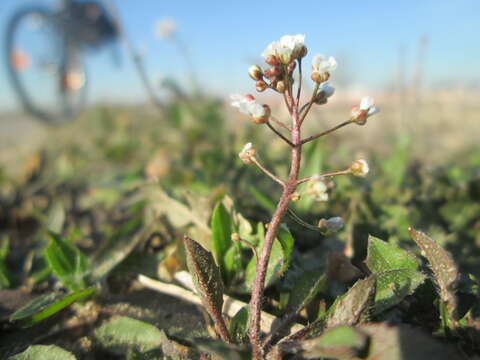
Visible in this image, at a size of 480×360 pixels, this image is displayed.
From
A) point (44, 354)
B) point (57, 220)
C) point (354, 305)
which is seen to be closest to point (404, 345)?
point (354, 305)

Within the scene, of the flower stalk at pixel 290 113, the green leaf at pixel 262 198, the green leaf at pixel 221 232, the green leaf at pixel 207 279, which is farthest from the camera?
the green leaf at pixel 262 198

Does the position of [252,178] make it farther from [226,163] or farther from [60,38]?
[60,38]

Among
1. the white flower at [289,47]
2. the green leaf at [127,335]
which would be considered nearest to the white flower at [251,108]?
the white flower at [289,47]

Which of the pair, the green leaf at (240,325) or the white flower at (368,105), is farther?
the green leaf at (240,325)

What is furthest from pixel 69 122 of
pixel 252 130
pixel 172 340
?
pixel 172 340

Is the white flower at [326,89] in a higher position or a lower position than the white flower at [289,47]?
lower

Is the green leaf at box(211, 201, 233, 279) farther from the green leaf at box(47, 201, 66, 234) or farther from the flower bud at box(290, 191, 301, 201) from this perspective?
the green leaf at box(47, 201, 66, 234)

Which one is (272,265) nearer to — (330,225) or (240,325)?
(240,325)

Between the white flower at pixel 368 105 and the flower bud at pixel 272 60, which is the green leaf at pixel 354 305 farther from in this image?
the flower bud at pixel 272 60
